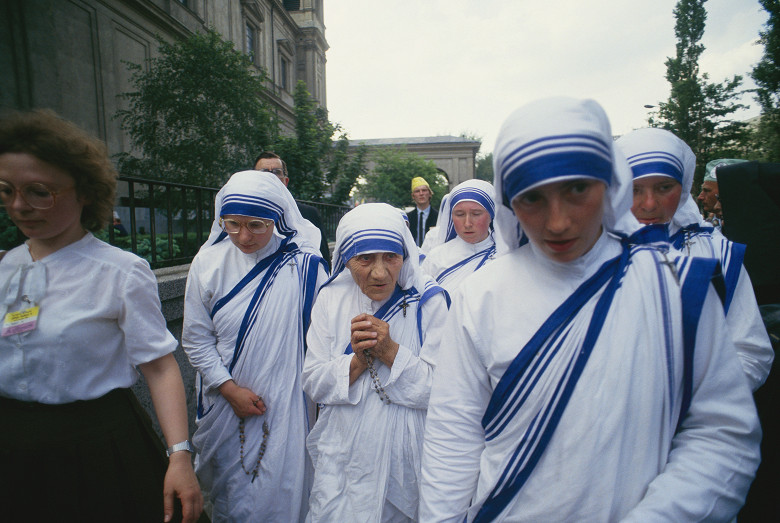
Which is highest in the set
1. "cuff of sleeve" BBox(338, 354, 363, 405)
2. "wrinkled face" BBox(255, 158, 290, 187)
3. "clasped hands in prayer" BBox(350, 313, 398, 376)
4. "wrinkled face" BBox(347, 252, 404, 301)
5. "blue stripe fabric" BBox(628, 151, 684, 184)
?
"wrinkled face" BBox(255, 158, 290, 187)

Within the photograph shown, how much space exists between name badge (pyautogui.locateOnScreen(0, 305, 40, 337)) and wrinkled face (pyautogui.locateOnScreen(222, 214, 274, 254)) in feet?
3.80

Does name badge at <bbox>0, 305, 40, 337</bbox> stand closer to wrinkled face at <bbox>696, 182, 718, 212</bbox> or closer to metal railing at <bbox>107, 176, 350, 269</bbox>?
metal railing at <bbox>107, 176, 350, 269</bbox>

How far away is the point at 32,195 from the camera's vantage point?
5.12ft

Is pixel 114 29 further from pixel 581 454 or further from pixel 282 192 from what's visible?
pixel 581 454

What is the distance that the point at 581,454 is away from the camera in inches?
44.8

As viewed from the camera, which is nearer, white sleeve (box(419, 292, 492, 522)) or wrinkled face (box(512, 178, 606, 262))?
wrinkled face (box(512, 178, 606, 262))

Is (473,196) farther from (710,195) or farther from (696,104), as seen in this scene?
(696,104)

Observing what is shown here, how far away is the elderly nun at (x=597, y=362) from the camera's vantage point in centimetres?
111

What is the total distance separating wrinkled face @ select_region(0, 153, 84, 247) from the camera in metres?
1.54

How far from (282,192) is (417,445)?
173 cm

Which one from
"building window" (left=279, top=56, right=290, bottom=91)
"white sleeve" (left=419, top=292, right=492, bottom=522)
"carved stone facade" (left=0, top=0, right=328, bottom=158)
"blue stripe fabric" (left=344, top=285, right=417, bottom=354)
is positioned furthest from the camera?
"building window" (left=279, top=56, right=290, bottom=91)

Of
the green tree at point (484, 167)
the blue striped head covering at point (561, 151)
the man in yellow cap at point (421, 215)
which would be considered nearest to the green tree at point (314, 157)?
the man in yellow cap at point (421, 215)

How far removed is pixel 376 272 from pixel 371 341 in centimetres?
34

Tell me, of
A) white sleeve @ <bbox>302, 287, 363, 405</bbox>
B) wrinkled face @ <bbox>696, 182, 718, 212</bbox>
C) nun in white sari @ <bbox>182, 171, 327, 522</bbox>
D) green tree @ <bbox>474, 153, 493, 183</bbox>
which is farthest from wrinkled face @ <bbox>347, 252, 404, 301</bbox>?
green tree @ <bbox>474, 153, 493, 183</bbox>
